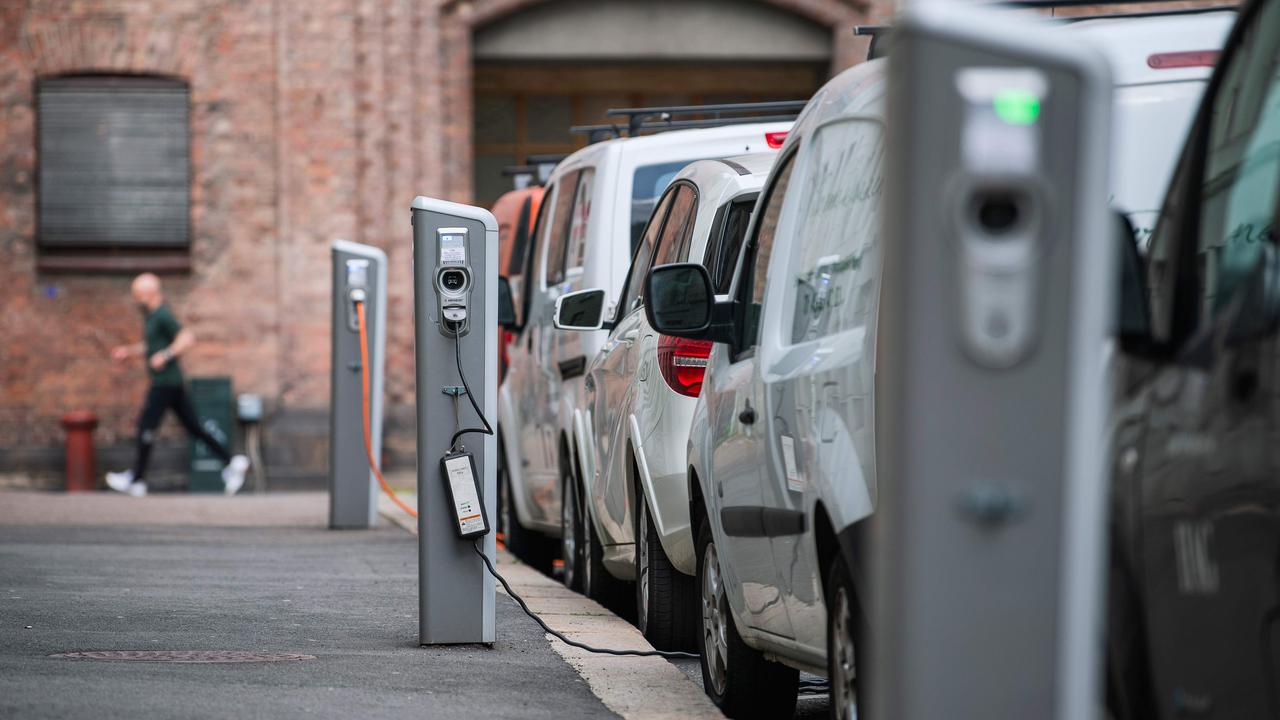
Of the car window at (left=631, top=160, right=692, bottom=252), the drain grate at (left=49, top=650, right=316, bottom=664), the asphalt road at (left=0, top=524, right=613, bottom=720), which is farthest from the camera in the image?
the car window at (left=631, top=160, right=692, bottom=252)

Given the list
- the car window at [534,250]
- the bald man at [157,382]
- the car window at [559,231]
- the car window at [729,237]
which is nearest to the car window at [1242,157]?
the car window at [729,237]

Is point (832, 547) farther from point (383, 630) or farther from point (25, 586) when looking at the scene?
point (25, 586)

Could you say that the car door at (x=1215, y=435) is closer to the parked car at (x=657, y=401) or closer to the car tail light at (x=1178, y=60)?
the car tail light at (x=1178, y=60)

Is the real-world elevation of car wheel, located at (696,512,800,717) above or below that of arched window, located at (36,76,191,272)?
below

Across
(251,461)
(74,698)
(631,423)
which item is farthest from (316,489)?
(74,698)

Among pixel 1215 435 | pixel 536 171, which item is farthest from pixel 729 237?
pixel 536 171

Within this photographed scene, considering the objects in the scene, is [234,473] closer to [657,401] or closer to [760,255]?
[657,401]

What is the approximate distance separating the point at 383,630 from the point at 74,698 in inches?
83.8

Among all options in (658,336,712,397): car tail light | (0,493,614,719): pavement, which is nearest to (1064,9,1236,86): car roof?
(658,336,712,397): car tail light

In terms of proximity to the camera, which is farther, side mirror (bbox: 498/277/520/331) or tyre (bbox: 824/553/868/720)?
side mirror (bbox: 498/277/520/331)

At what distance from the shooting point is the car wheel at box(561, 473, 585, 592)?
9914 millimetres

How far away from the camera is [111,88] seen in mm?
21797

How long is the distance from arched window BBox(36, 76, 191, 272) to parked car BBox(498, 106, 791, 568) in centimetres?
1064

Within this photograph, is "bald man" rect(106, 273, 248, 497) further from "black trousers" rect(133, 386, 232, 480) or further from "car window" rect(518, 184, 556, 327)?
→ "car window" rect(518, 184, 556, 327)
